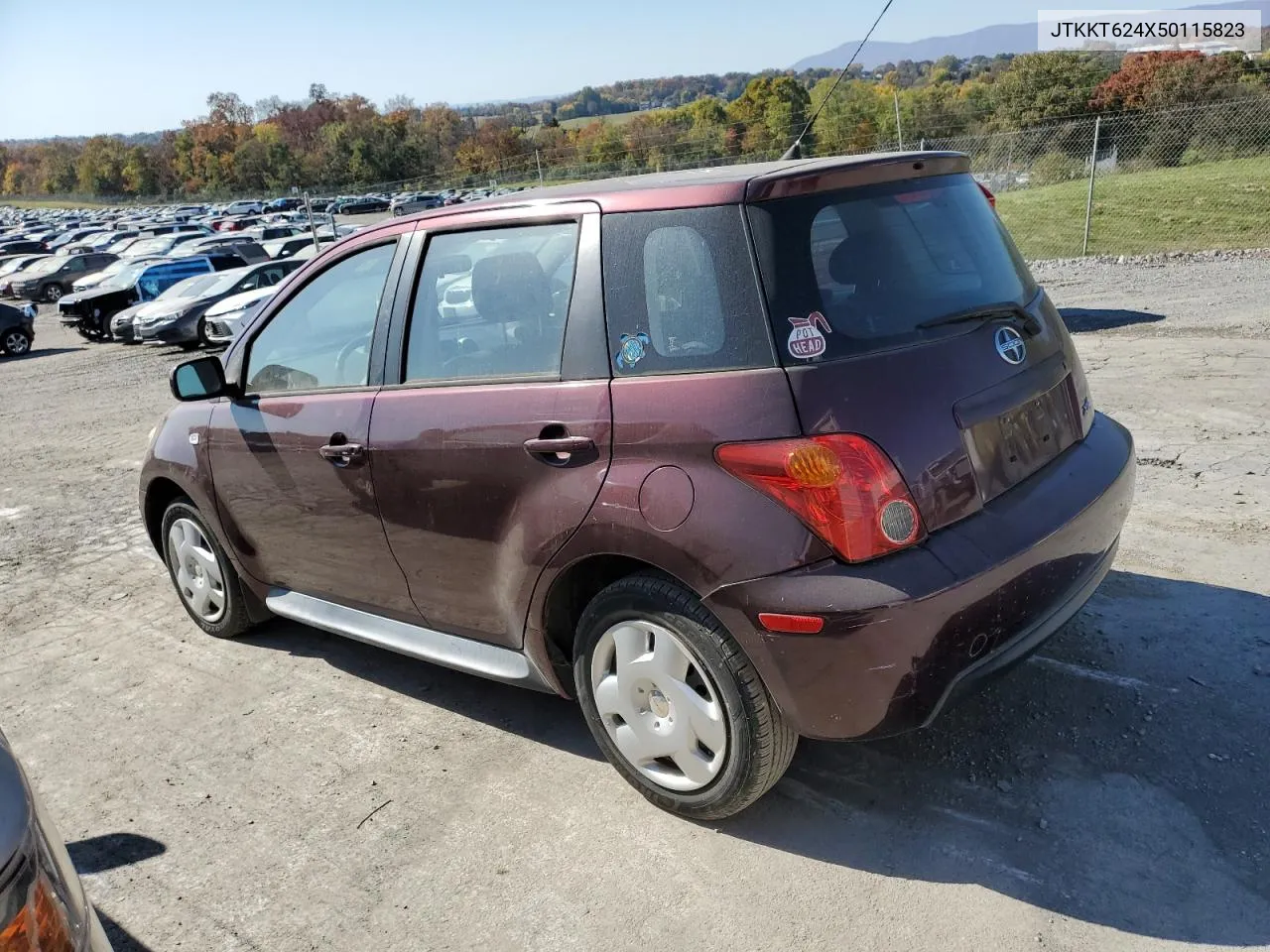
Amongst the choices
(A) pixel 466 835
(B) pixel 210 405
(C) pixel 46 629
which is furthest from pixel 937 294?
(C) pixel 46 629

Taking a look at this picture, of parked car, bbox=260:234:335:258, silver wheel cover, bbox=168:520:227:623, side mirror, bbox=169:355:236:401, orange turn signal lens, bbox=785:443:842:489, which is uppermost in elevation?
parked car, bbox=260:234:335:258

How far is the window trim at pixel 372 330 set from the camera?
375cm

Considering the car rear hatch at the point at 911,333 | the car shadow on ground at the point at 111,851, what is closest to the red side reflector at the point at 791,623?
the car rear hatch at the point at 911,333

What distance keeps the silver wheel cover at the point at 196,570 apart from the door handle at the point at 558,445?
237cm

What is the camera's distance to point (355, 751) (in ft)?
12.6

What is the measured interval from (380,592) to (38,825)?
2.21m

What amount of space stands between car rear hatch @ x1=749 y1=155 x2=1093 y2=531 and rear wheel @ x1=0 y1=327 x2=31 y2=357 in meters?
22.6

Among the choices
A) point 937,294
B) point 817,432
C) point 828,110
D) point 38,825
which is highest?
point 828,110

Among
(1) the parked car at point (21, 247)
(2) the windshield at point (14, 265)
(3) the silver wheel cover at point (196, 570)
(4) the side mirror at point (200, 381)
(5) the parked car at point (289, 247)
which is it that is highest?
(1) the parked car at point (21, 247)

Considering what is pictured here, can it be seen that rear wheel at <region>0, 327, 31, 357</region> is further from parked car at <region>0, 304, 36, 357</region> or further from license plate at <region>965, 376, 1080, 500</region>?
license plate at <region>965, 376, 1080, 500</region>

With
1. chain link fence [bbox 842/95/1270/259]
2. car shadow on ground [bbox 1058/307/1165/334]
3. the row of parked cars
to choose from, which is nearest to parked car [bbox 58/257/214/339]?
the row of parked cars

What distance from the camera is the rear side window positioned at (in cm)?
281

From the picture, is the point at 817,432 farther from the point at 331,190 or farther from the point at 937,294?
the point at 331,190

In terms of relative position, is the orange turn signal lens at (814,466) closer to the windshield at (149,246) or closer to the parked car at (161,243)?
the parked car at (161,243)
